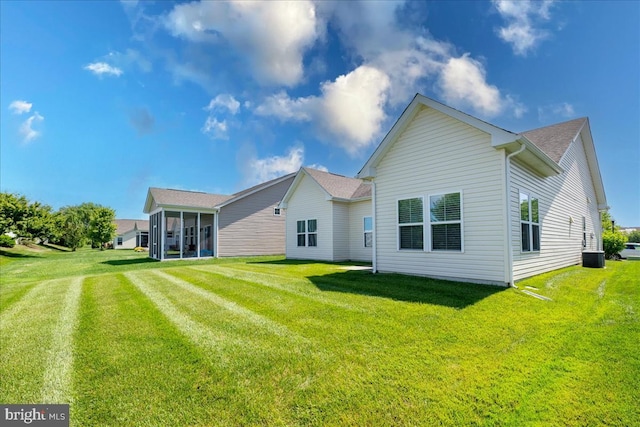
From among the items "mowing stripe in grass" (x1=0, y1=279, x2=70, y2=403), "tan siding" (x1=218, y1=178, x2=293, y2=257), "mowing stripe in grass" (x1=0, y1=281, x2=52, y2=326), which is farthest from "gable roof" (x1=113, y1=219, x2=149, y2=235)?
"mowing stripe in grass" (x1=0, y1=279, x2=70, y2=403)

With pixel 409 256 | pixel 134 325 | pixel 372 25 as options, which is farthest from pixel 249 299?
pixel 372 25

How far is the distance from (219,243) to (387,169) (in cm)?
1397

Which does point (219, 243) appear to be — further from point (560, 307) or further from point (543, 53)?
point (543, 53)

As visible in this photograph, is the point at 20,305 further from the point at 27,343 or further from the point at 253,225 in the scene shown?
the point at 253,225

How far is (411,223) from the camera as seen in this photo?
337 inches

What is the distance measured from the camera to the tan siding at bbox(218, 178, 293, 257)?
19688 mm

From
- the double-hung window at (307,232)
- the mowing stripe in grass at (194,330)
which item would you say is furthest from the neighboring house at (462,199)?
the double-hung window at (307,232)

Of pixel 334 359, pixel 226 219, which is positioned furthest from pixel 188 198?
pixel 334 359

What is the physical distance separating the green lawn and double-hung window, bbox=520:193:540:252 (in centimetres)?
204

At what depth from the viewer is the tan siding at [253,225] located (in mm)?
19688

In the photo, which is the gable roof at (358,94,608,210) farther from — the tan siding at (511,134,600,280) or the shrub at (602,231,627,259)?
the shrub at (602,231,627,259)

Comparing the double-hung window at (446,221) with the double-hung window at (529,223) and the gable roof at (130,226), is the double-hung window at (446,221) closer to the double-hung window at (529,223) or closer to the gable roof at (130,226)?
the double-hung window at (529,223)

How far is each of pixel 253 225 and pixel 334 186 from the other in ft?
25.6

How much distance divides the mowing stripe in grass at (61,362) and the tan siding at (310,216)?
35.0 feet
